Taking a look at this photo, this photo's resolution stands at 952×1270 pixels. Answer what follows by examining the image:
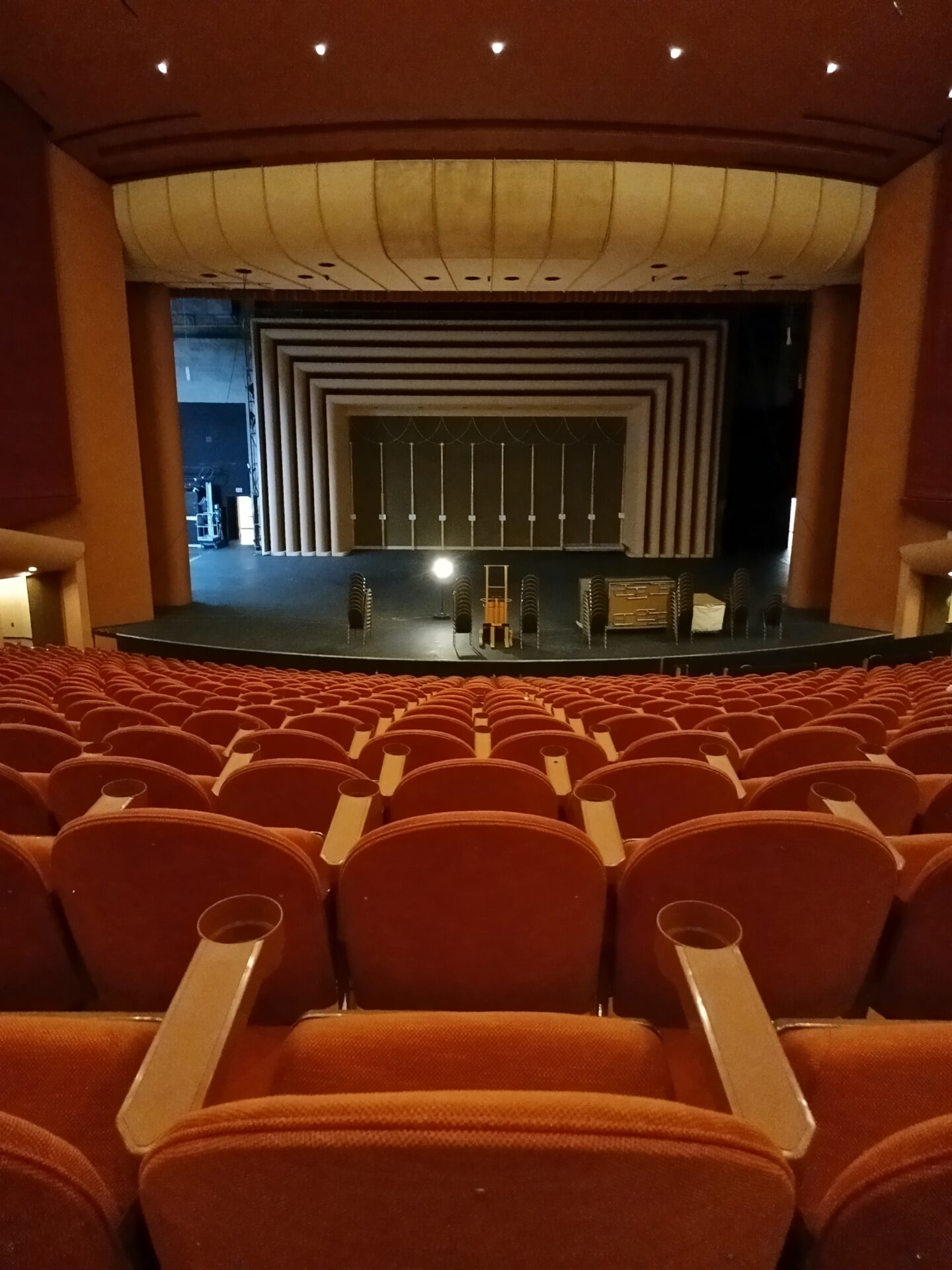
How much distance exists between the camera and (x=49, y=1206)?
0.67m

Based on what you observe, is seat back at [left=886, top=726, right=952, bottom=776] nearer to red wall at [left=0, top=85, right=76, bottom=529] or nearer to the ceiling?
the ceiling

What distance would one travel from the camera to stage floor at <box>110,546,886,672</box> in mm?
11617

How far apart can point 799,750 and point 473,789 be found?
60.8 inches

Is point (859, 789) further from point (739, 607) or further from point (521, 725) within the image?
point (739, 607)

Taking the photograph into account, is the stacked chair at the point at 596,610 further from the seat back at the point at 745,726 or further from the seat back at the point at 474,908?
the seat back at the point at 474,908

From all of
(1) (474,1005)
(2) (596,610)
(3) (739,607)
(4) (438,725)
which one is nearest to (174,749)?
(4) (438,725)

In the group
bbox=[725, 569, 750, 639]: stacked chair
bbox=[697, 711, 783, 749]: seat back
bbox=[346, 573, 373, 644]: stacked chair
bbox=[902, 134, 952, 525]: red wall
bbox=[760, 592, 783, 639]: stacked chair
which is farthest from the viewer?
→ bbox=[725, 569, 750, 639]: stacked chair

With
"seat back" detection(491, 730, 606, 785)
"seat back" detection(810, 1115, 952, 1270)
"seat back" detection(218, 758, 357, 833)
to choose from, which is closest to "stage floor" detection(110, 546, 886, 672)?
"seat back" detection(491, 730, 606, 785)

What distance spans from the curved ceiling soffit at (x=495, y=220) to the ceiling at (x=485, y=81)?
262 mm

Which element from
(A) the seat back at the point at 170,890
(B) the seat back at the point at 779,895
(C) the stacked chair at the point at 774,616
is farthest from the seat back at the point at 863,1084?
(C) the stacked chair at the point at 774,616

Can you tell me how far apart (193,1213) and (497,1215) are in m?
0.26

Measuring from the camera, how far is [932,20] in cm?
823

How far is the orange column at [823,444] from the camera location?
13.6 m

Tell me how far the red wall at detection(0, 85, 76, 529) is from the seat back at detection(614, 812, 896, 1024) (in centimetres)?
1075
